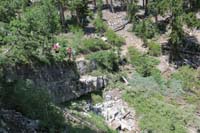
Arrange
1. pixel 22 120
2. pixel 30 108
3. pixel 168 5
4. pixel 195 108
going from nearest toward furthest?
pixel 22 120 < pixel 30 108 < pixel 195 108 < pixel 168 5

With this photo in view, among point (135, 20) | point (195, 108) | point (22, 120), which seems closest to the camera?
point (22, 120)

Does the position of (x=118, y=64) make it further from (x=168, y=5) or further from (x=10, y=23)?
(x=10, y=23)

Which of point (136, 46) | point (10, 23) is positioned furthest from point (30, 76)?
point (136, 46)

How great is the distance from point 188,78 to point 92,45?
28.7ft

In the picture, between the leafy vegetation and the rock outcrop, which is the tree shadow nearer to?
the leafy vegetation

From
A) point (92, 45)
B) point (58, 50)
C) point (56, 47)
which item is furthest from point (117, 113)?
point (92, 45)

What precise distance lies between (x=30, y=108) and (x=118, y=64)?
20.4 metres

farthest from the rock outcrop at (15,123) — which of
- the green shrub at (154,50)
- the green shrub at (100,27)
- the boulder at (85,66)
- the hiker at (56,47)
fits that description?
the green shrub at (100,27)

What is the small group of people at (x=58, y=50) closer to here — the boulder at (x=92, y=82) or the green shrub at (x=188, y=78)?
the boulder at (x=92, y=82)

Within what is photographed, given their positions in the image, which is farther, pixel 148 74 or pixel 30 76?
pixel 148 74

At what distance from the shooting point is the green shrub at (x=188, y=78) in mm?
34125

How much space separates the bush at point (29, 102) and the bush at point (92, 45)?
62.6 feet

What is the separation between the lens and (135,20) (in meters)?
44.7

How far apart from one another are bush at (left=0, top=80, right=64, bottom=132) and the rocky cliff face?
9332mm
